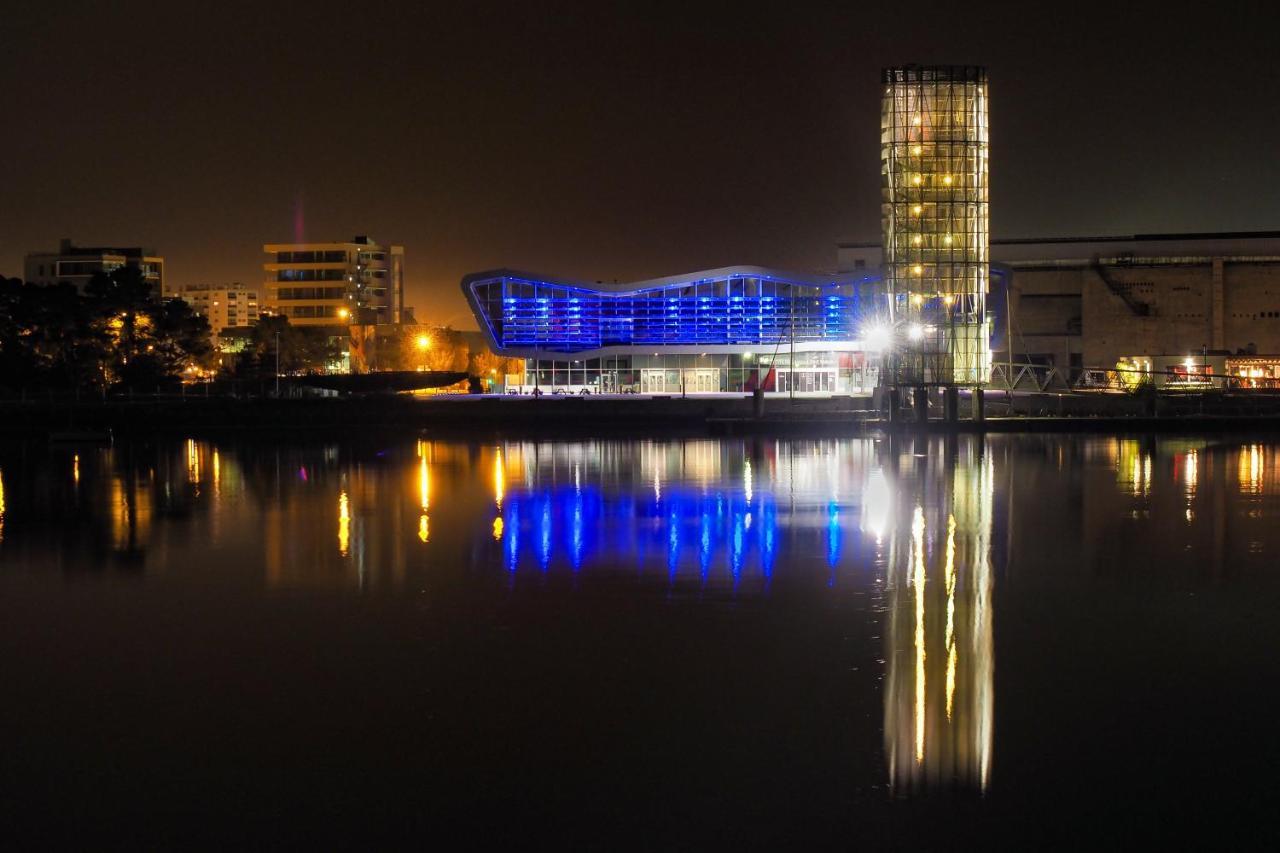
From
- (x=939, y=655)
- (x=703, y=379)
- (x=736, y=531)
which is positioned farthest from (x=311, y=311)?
(x=939, y=655)

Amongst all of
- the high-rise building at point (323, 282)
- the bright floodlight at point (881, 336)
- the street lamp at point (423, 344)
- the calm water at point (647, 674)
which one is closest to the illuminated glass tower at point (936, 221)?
the bright floodlight at point (881, 336)

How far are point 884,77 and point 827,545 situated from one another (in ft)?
140

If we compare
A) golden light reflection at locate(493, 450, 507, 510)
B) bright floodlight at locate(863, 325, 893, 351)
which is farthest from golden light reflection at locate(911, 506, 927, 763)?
bright floodlight at locate(863, 325, 893, 351)

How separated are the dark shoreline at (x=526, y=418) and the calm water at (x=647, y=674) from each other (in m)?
29.7

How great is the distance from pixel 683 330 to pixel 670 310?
1.52 metres

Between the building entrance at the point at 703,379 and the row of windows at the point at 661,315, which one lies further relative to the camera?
the building entrance at the point at 703,379

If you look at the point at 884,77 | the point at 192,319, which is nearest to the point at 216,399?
the point at 192,319

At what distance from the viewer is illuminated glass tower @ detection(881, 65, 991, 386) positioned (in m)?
59.3

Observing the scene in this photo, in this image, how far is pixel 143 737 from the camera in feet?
36.7

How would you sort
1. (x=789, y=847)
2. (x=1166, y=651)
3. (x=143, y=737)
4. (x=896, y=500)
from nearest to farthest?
(x=789, y=847)
(x=143, y=737)
(x=1166, y=651)
(x=896, y=500)

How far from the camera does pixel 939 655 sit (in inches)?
537

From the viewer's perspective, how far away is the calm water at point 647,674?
31.1 feet

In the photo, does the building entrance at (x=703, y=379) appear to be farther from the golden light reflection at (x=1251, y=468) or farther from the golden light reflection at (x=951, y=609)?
the golden light reflection at (x=951, y=609)

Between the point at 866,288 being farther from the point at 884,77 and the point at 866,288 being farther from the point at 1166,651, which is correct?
the point at 1166,651
